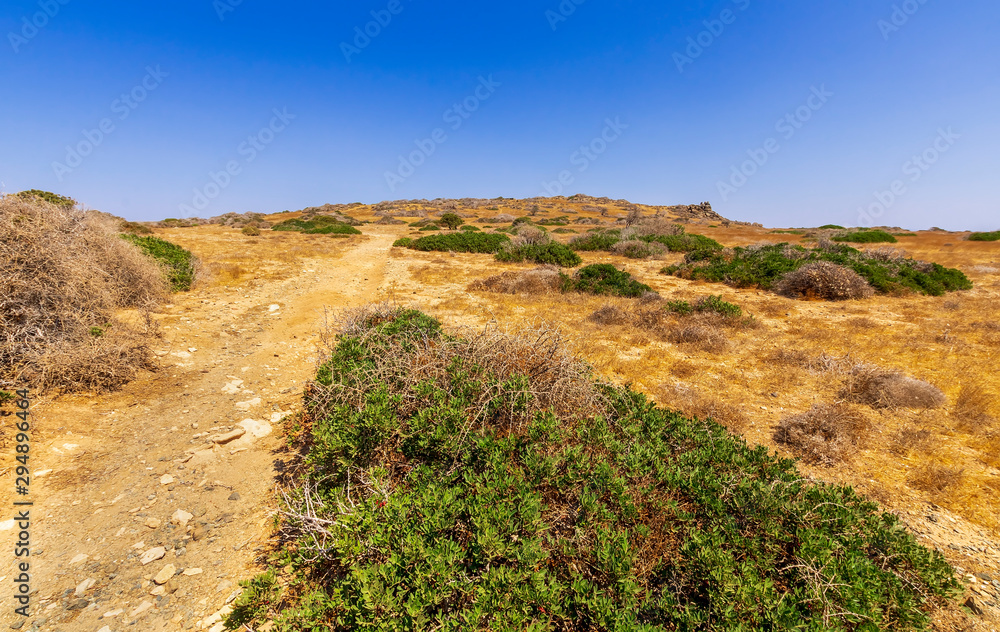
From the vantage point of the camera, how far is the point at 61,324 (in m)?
5.59

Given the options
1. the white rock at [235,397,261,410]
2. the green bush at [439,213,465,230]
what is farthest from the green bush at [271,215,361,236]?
the white rock at [235,397,261,410]

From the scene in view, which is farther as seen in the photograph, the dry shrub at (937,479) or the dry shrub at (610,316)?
the dry shrub at (610,316)

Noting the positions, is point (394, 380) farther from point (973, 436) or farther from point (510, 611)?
point (973, 436)

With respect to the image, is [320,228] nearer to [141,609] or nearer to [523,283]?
[523,283]

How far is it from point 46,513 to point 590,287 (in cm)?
1188

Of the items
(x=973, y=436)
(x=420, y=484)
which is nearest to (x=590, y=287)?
(x=973, y=436)

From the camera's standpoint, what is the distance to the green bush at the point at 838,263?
12.3 m

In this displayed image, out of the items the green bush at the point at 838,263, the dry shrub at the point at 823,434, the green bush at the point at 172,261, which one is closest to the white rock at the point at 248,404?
the dry shrub at the point at 823,434

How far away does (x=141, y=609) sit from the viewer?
99.8 inches

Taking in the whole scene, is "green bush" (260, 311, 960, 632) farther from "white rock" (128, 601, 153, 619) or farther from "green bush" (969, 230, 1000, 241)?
"green bush" (969, 230, 1000, 241)

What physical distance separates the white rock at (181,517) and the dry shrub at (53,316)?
10.8 ft

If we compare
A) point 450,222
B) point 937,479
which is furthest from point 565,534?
point 450,222

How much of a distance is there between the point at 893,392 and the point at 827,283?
826 cm

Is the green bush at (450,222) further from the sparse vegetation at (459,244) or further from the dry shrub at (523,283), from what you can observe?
the dry shrub at (523,283)
